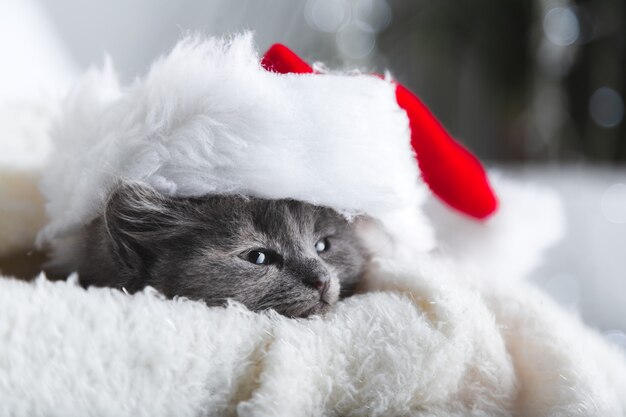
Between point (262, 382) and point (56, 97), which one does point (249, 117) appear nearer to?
point (262, 382)

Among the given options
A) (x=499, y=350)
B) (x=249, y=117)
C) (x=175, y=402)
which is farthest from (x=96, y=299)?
(x=499, y=350)

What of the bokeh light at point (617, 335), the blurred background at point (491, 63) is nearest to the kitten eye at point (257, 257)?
the blurred background at point (491, 63)

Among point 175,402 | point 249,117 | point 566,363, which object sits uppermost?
point 249,117

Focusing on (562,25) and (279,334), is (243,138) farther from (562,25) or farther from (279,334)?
(562,25)

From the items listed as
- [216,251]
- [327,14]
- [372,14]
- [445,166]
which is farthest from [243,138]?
[372,14]

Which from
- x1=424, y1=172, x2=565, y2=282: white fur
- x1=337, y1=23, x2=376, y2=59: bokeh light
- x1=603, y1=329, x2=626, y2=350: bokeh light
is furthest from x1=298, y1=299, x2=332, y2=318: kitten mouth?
x1=337, y1=23, x2=376, y2=59: bokeh light

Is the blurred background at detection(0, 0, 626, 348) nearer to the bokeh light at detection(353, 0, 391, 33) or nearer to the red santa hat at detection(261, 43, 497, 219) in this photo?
the bokeh light at detection(353, 0, 391, 33)
